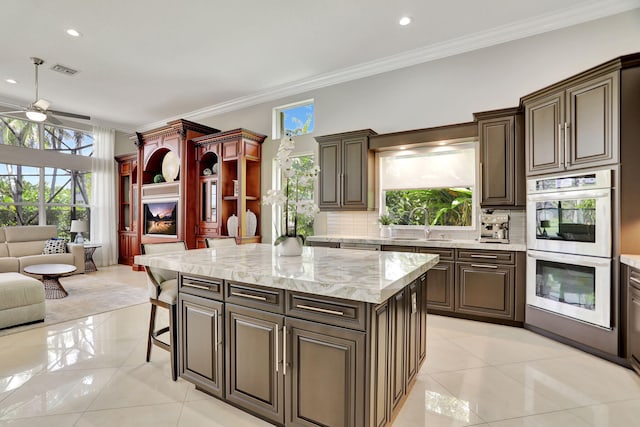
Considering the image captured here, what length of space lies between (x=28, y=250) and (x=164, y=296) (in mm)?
5547

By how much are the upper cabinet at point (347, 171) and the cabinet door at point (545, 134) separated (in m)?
1.92

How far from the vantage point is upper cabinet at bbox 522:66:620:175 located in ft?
8.75

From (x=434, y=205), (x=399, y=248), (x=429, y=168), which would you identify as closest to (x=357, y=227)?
(x=399, y=248)

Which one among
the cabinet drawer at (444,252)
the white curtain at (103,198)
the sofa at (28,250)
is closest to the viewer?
the cabinet drawer at (444,252)

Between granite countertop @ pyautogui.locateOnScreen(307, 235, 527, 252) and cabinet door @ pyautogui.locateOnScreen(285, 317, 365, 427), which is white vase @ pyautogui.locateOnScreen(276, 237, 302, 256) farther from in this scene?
granite countertop @ pyautogui.locateOnScreen(307, 235, 527, 252)

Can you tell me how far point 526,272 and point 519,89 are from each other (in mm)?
2244

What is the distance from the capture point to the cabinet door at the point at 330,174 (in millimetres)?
4676

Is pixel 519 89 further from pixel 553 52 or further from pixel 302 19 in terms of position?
pixel 302 19

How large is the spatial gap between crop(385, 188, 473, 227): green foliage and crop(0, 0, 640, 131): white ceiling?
1900mm

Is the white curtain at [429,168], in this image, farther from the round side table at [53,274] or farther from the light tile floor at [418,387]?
the round side table at [53,274]

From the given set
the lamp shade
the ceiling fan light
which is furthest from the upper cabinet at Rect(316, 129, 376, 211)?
the lamp shade

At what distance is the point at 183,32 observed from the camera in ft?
13.0

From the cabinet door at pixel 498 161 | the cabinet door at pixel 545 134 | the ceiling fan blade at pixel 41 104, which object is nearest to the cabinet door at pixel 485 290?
the cabinet door at pixel 498 161

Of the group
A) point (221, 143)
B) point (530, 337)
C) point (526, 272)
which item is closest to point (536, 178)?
point (526, 272)
